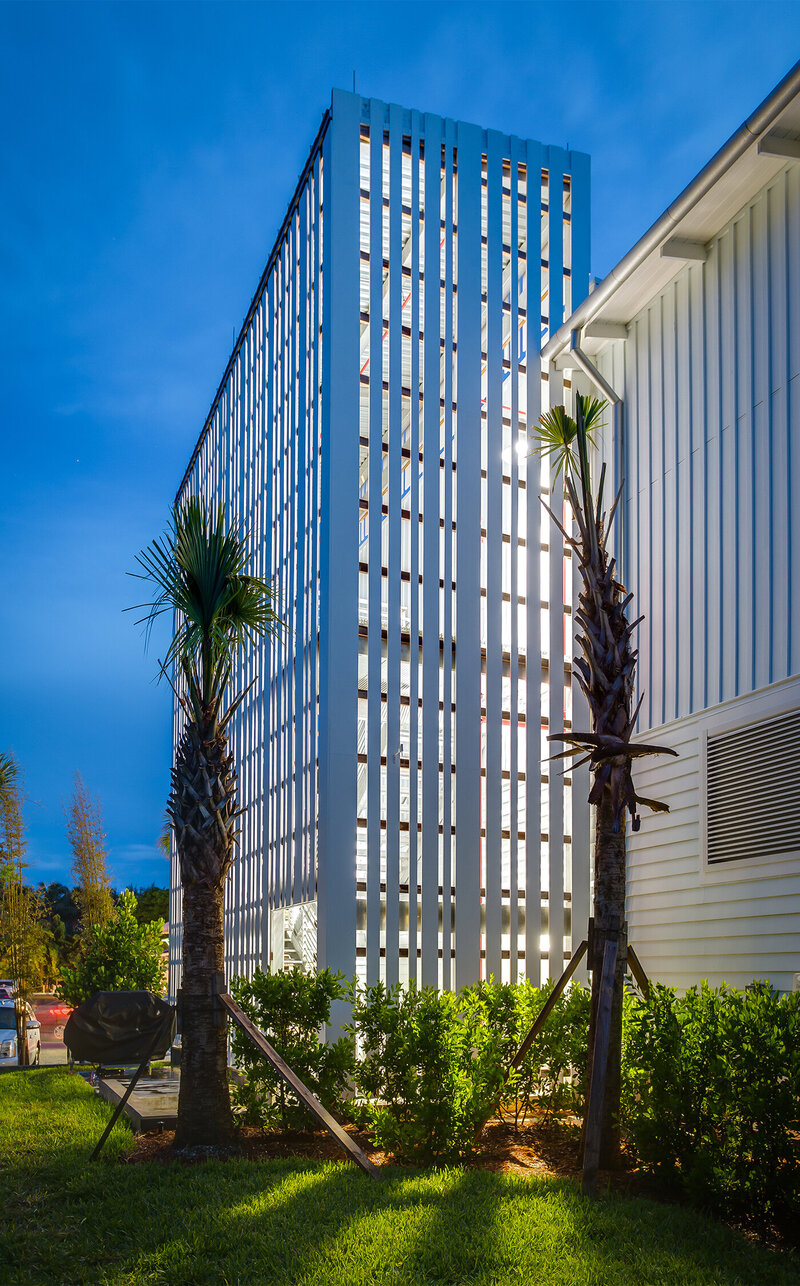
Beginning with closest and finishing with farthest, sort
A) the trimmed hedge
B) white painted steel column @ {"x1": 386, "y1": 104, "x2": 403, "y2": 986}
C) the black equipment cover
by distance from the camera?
the trimmed hedge
white painted steel column @ {"x1": 386, "y1": 104, "x2": 403, "y2": 986}
the black equipment cover

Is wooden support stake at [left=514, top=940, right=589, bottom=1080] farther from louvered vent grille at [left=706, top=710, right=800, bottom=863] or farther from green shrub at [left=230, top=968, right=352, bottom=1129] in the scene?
louvered vent grille at [left=706, top=710, right=800, bottom=863]

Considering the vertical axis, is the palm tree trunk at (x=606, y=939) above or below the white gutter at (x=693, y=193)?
below

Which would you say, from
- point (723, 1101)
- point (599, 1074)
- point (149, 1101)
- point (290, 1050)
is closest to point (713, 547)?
point (599, 1074)

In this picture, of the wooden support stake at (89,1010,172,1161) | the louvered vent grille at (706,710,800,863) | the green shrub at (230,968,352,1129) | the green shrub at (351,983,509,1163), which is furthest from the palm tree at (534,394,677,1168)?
the wooden support stake at (89,1010,172,1161)

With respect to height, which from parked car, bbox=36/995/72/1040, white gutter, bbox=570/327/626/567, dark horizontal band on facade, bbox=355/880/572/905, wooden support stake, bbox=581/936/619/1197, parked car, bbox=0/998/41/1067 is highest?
white gutter, bbox=570/327/626/567

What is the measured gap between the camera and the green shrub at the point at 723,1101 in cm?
607

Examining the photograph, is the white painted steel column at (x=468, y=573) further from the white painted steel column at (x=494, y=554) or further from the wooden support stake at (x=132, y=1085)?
the wooden support stake at (x=132, y=1085)

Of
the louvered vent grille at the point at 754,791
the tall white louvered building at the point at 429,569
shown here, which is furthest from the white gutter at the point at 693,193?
the louvered vent grille at the point at 754,791

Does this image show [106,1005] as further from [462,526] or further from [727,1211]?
[727,1211]

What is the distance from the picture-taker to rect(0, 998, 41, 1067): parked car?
18.6 metres

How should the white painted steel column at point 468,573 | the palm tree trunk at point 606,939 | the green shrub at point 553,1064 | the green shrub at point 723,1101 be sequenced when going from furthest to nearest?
1. the white painted steel column at point 468,573
2. the green shrub at point 553,1064
3. the palm tree trunk at point 606,939
4. the green shrub at point 723,1101

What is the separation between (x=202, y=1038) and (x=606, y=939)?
333 cm

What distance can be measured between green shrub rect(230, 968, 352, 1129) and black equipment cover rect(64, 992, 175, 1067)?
17.8 ft

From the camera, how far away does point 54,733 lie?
140 meters
